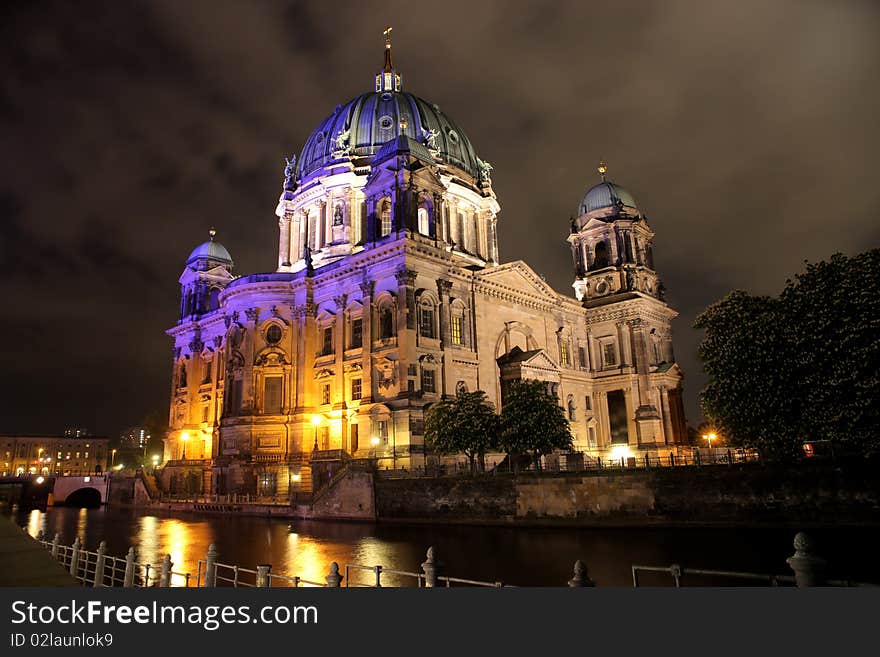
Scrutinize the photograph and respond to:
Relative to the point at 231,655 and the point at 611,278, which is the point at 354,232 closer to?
the point at 611,278

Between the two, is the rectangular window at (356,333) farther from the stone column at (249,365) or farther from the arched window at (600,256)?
the arched window at (600,256)

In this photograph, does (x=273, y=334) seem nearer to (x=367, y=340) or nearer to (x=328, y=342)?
(x=328, y=342)

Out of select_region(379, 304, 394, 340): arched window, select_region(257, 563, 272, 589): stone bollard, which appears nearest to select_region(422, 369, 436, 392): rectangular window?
select_region(379, 304, 394, 340): arched window

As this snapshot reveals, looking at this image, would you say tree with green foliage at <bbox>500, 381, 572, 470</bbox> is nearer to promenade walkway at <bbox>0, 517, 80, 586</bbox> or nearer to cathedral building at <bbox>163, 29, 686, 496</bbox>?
cathedral building at <bbox>163, 29, 686, 496</bbox>

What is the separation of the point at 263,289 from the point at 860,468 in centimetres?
4758

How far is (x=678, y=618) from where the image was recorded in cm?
930

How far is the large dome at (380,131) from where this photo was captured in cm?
6850

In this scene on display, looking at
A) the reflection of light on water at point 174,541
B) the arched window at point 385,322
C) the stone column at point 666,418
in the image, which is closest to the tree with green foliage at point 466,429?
the arched window at point 385,322

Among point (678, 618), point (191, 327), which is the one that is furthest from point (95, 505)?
point (678, 618)

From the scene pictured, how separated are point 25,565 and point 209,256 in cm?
7237

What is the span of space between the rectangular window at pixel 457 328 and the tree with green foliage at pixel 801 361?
24.4 metres

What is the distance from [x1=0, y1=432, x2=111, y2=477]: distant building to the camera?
550ft

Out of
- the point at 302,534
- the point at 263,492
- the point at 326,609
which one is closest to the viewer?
the point at 326,609

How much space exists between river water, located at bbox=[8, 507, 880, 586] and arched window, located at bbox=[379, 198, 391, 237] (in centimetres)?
2720
